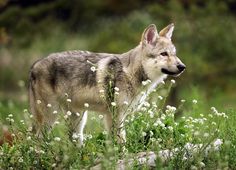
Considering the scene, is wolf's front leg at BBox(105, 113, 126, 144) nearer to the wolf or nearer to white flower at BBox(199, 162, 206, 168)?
the wolf

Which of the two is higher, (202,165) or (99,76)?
(99,76)

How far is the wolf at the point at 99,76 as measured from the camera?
34.9ft

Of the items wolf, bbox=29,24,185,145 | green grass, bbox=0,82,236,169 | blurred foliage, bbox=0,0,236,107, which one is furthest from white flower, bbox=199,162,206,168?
blurred foliage, bbox=0,0,236,107

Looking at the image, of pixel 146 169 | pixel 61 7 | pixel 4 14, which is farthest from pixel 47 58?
pixel 61 7

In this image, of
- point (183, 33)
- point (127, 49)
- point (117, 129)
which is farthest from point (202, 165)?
point (183, 33)

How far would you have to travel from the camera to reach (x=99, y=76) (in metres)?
10.8

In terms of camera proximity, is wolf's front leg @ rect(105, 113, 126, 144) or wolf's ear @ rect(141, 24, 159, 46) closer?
wolf's front leg @ rect(105, 113, 126, 144)

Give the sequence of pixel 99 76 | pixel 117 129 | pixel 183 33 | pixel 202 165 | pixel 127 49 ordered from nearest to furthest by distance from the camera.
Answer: pixel 202 165
pixel 117 129
pixel 99 76
pixel 127 49
pixel 183 33

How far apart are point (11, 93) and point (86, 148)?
18993 mm

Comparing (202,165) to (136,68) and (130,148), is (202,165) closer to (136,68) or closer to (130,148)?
(130,148)

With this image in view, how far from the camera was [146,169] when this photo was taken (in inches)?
313

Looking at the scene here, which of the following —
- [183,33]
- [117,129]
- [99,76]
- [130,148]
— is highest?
[183,33]

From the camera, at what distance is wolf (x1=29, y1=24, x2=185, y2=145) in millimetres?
10625

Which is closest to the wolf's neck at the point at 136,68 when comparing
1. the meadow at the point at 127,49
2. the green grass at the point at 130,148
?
the meadow at the point at 127,49
